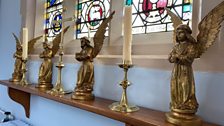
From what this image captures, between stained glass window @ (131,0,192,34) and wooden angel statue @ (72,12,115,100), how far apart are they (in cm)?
15

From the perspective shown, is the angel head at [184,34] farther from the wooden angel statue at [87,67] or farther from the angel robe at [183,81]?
the wooden angel statue at [87,67]

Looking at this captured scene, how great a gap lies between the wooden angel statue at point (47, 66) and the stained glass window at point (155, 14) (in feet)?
1.58

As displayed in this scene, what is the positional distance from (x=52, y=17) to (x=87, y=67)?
2.44 feet

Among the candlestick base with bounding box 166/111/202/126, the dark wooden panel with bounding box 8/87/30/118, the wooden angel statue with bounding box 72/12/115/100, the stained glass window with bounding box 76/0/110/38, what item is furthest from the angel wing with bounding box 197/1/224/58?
the dark wooden panel with bounding box 8/87/30/118

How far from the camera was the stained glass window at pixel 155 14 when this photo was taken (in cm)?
83

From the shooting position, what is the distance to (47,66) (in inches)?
48.9

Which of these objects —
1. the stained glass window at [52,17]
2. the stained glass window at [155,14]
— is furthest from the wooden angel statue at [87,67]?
the stained glass window at [52,17]

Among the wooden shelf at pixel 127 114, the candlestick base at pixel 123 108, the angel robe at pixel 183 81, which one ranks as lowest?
the wooden shelf at pixel 127 114

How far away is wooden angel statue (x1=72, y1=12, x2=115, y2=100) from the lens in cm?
93

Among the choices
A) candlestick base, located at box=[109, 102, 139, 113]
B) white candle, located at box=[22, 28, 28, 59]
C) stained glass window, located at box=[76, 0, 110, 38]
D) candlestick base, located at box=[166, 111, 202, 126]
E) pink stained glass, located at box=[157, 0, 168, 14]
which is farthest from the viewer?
white candle, located at box=[22, 28, 28, 59]

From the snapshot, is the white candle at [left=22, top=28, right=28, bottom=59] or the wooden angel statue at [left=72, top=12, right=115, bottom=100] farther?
the white candle at [left=22, top=28, right=28, bottom=59]

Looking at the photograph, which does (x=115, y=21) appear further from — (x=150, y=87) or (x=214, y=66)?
(x=214, y=66)

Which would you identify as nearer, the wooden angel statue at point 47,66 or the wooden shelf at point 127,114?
the wooden shelf at point 127,114

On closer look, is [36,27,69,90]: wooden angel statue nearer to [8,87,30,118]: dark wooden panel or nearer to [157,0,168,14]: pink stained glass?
[8,87,30,118]: dark wooden panel
